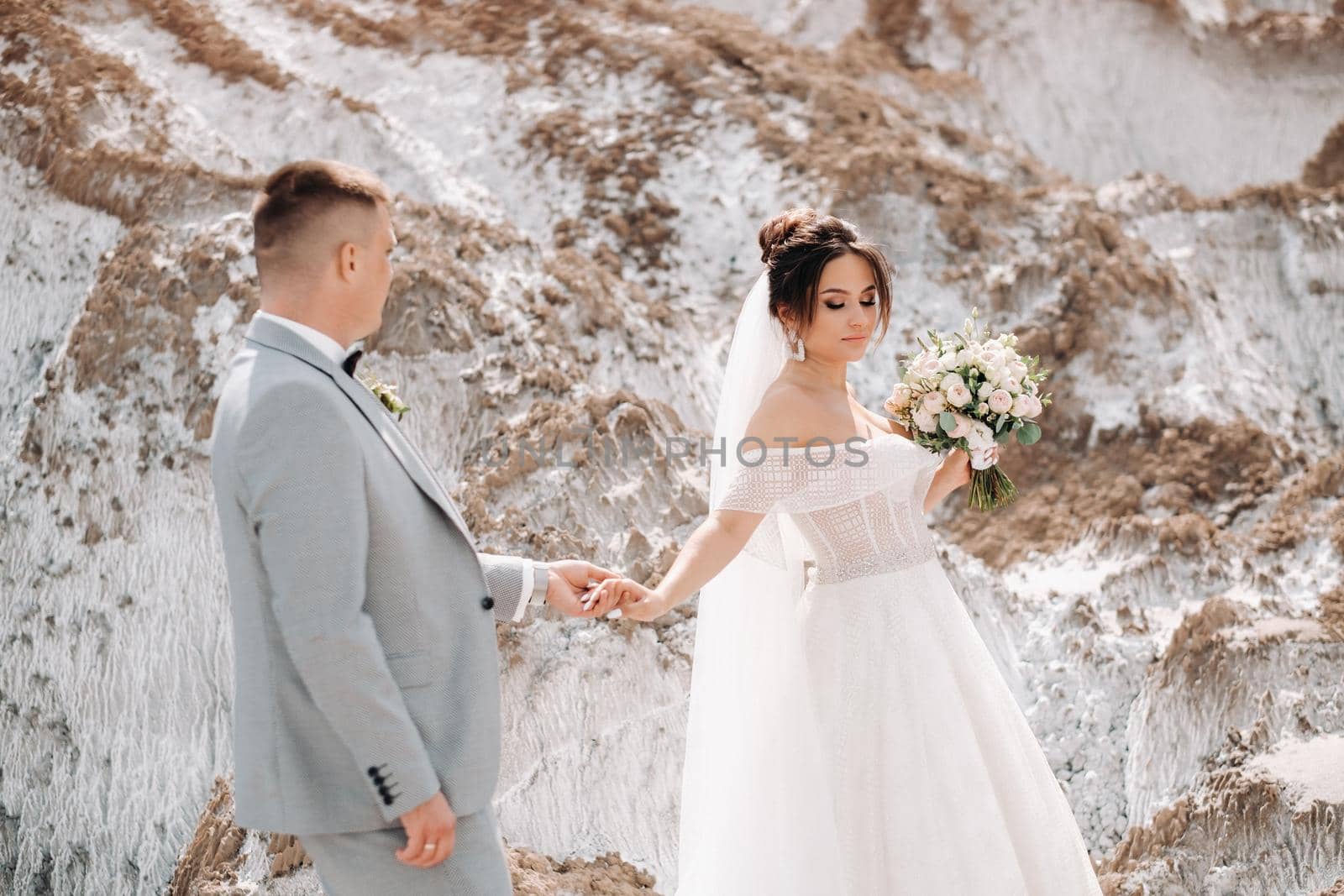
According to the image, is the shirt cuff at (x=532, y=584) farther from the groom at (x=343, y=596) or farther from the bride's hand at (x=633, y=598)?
the groom at (x=343, y=596)

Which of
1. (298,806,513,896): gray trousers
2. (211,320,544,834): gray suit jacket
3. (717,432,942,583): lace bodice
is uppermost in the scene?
(717,432,942,583): lace bodice

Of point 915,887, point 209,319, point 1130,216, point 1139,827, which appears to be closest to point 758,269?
point 1130,216

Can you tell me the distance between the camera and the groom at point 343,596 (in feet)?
7.43

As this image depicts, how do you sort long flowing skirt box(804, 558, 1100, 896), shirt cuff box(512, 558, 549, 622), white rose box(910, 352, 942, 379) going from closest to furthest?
shirt cuff box(512, 558, 549, 622), long flowing skirt box(804, 558, 1100, 896), white rose box(910, 352, 942, 379)

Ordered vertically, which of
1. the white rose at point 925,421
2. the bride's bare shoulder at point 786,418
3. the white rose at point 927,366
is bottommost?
the bride's bare shoulder at point 786,418

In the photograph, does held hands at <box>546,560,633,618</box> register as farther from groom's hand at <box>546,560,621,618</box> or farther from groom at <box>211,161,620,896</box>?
groom at <box>211,161,620,896</box>

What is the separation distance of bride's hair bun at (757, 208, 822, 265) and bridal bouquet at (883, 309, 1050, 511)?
1.65 ft

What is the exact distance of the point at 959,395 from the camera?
137 inches

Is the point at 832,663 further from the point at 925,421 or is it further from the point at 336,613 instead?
the point at 336,613

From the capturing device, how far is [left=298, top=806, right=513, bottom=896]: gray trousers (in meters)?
2.40

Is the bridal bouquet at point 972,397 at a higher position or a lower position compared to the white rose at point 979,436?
higher

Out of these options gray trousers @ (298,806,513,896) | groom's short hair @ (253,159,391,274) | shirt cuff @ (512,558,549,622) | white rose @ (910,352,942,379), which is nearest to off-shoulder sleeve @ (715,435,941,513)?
white rose @ (910,352,942,379)

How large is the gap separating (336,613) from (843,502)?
157 cm

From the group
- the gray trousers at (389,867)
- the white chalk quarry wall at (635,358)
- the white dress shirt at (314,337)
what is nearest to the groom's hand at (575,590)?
the gray trousers at (389,867)
